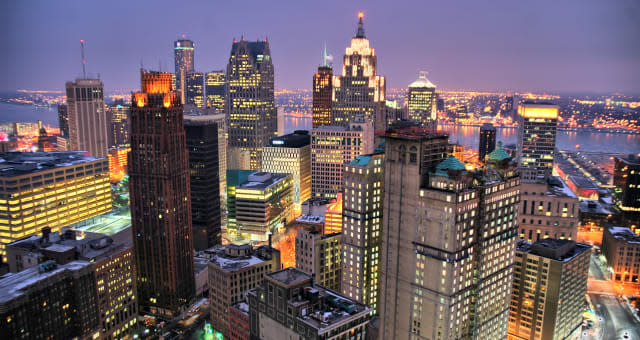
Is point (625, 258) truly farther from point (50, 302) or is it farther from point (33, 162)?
point (33, 162)

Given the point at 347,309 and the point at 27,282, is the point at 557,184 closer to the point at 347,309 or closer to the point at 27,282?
the point at 347,309

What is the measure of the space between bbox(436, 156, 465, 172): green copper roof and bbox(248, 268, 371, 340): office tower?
1080 inches

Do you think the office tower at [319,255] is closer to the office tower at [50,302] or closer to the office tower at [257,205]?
the office tower at [50,302]

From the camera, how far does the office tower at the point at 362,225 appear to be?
104438mm

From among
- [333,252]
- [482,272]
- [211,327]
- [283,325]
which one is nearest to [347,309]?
[283,325]

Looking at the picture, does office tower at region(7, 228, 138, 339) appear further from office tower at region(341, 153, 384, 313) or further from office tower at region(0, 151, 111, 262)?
office tower at region(341, 153, 384, 313)

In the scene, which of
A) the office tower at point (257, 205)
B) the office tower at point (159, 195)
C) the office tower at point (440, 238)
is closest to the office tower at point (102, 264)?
the office tower at point (159, 195)

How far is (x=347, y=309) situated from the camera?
7569 centimetres

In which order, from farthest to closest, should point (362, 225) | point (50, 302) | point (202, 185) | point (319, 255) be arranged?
point (202, 185)
point (319, 255)
point (362, 225)
point (50, 302)

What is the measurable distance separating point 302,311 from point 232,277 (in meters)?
45.2

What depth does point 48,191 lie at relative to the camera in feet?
553

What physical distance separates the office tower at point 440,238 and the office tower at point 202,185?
94129mm

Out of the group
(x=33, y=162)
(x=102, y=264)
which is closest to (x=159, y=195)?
(x=102, y=264)

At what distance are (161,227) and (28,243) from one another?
32.6 metres
